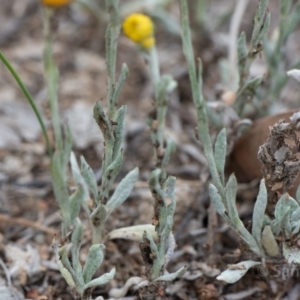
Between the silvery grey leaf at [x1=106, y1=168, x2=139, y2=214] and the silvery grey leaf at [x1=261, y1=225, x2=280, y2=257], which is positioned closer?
the silvery grey leaf at [x1=261, y1=225, x2=280, y2=257]

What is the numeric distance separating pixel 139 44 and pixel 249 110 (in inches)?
15.7

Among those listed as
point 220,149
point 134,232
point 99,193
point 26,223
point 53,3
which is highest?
point 53,3

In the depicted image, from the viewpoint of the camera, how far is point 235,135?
1536mm

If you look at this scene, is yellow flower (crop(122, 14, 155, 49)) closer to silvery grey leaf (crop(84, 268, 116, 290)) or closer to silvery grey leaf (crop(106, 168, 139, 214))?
silvery grey leaf (crop(106, 168, 139, 214))

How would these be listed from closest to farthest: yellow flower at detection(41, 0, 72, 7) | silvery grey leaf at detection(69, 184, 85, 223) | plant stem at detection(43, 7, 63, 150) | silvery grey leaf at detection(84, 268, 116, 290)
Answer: silvery grey leaf at detection(84, 268, 116, 290) < silvery grey leaf at detection(69, 184, 85, 223) < plant stem at detection(43, 7, 63, 150) < yellow flower at detection(41, 0, 72, 7)

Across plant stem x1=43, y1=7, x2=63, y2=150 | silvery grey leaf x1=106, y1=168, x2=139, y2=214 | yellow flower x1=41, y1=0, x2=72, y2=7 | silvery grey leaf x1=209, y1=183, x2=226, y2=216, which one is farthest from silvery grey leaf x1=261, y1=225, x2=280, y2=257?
yellow flower x1=41, y1=0, x2=72, y2=7

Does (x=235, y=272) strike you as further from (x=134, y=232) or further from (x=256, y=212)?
(x=134, y=232)

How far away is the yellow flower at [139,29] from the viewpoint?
1.54 meters

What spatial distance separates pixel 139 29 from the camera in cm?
156

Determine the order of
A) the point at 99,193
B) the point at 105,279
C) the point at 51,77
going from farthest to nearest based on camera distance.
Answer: the point at 51,77 → the point at 99,193 → the point at 105,279

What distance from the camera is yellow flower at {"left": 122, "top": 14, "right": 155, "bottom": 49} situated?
5.04 ft

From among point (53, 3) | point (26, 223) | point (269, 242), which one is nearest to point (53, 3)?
Result: point (53, 3)

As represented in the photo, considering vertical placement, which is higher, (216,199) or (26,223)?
(216,199)

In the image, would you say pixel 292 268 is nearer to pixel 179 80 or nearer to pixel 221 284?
pixel 221 284
